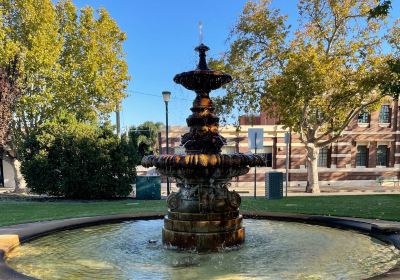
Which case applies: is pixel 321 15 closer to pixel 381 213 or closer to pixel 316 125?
pixel 316 125

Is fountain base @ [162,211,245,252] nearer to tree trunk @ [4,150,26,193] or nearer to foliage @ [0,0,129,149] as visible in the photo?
foliage @ [0,0,129,149]

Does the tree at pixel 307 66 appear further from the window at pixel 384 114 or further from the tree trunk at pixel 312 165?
the window at pixel 384 114

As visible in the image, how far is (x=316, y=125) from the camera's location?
24.5m

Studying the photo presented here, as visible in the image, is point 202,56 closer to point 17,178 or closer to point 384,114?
point 17,178

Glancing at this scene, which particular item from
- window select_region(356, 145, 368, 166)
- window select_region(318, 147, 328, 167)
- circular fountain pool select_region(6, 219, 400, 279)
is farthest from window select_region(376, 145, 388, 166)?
circular fountain pool select_region(6, 219, 400, 279)

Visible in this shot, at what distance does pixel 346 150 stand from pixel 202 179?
33145 mm

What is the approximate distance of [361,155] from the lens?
38.5m

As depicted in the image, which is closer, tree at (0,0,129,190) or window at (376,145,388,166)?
tree at (0,0,129,190)

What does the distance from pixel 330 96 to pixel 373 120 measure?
1757 cm

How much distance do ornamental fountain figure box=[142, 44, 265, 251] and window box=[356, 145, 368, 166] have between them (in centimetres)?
3359

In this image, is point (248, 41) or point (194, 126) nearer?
point (194, 126)

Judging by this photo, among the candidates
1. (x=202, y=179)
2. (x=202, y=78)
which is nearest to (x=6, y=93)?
(x=202, y=78)

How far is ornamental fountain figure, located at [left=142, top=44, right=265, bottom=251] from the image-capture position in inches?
276

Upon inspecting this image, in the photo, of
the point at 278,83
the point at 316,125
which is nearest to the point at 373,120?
the point at 316,125
